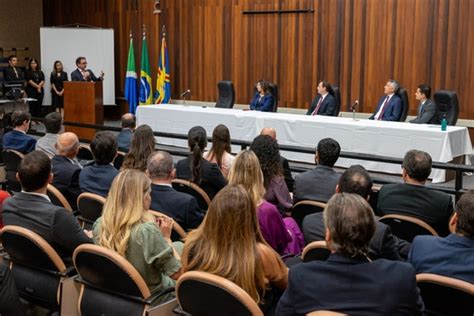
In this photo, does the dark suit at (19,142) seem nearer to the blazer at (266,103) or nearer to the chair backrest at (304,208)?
the chair backrest at (304,208)

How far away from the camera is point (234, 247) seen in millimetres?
2424

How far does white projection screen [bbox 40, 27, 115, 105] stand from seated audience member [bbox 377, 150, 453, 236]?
11.0m

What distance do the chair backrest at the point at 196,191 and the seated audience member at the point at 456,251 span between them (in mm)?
1938

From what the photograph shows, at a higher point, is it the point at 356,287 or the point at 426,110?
the point at 426,110

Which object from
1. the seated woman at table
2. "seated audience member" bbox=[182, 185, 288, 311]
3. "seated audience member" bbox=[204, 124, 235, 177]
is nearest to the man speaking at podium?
the seated woman at table

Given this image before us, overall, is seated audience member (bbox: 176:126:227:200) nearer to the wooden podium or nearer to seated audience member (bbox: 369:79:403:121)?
seated audience member (bbox: 369:79:403:121)

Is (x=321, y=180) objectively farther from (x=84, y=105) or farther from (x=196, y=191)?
(x=84, y=105)

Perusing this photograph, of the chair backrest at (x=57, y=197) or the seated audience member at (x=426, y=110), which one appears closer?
the chair backrest at (x=57, y=197)

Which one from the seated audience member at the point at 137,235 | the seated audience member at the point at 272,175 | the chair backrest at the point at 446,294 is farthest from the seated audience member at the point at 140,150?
the chair backrest at the point at 446,294

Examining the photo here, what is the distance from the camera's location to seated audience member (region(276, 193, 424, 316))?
205 centimetres

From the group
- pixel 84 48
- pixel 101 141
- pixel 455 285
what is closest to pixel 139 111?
pixel 84 48

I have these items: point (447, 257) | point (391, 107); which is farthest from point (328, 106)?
point (447, 257)

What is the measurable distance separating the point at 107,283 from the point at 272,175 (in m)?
1.74

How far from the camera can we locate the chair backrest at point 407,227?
11.2 feet
